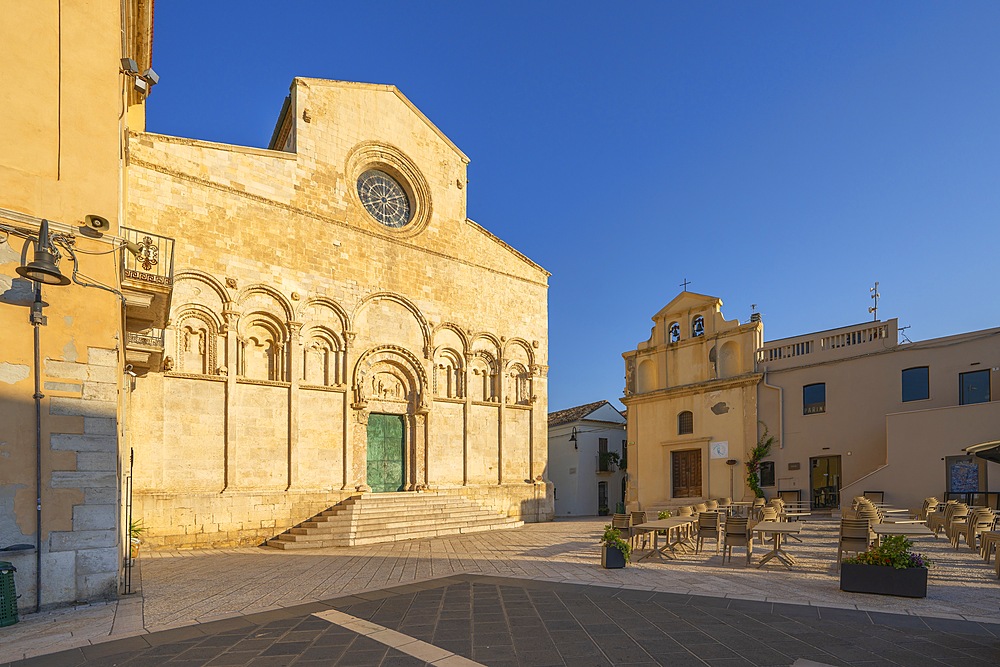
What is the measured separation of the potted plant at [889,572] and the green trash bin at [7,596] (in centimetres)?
1039

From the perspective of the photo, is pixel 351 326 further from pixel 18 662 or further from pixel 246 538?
pixel 18 662

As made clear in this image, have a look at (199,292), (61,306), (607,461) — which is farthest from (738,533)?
(607,461)

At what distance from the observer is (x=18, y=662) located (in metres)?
6.06

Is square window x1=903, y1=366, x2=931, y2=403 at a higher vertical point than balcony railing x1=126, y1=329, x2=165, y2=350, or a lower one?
lower

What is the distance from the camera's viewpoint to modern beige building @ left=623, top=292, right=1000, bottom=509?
18203 mm

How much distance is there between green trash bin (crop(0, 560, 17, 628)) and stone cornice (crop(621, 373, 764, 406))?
2179 centimetres

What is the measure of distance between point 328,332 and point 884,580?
1520 centimetres

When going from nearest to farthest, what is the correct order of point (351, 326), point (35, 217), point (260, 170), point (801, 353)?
point (35, 217) → point (260, 170) → point (351, 326) → point (801, 353)

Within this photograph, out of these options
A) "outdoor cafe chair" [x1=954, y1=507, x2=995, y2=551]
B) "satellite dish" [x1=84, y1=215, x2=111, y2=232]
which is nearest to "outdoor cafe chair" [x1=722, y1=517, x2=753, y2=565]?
"outdoor cafe chair" [x1=954, y1=507, x2=995, y2=551]

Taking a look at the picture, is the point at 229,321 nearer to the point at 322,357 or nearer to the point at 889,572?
the point at 322,357

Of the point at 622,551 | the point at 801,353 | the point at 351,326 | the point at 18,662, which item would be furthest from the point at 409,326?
the point at 18,662

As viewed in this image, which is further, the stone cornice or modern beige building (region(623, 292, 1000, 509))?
the stone cornice

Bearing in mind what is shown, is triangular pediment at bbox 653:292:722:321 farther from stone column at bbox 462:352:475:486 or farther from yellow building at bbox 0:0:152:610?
yellow building at bbox 0:0:152:610

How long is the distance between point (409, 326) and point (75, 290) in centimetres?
1244
